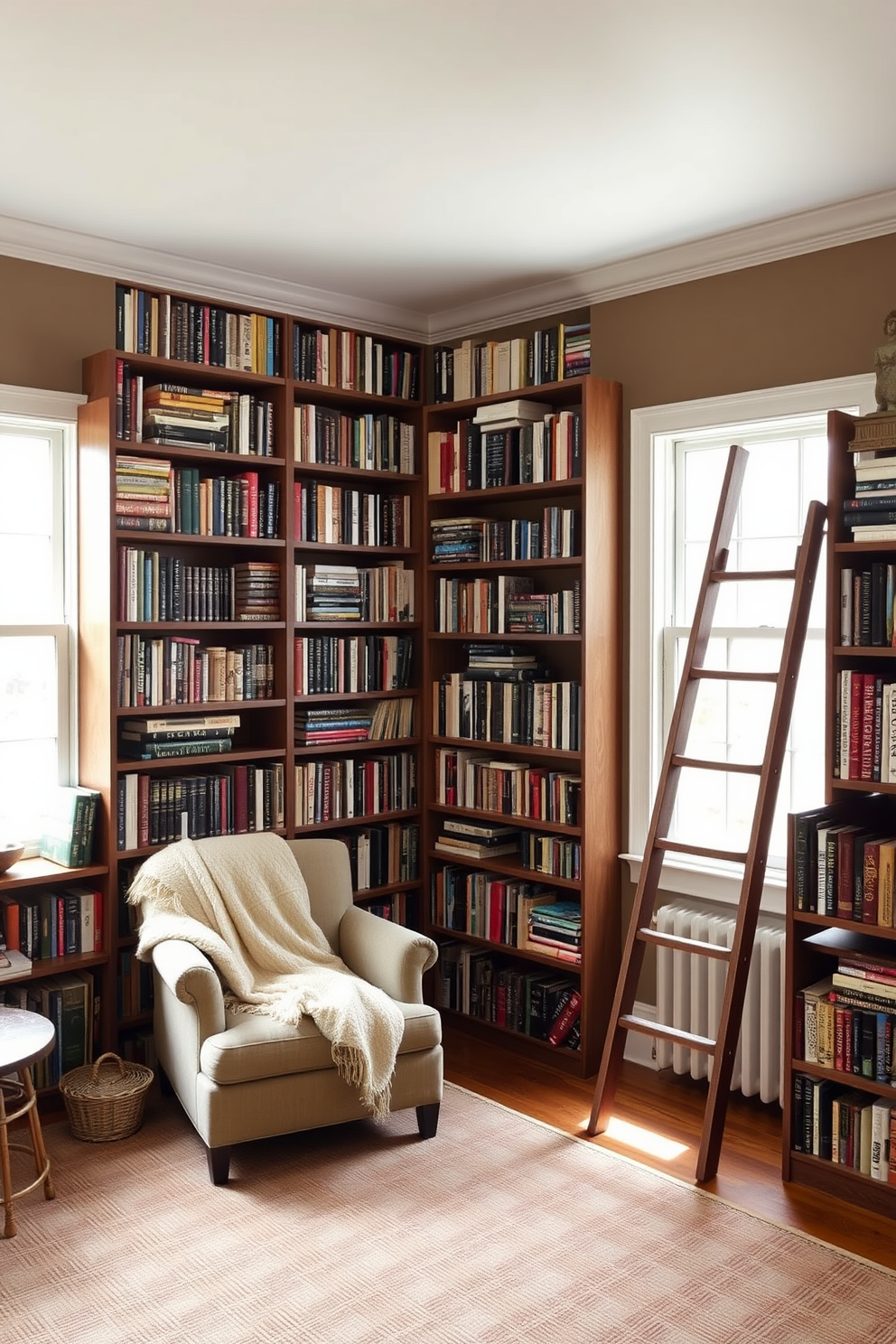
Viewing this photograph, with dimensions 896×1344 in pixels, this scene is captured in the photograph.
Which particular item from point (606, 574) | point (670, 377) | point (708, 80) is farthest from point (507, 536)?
point (708, 80)

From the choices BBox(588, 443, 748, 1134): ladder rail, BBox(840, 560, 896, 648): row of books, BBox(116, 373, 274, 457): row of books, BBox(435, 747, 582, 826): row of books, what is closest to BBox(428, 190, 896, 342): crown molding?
BBox(588, 443, 748, 1134): ladder rail

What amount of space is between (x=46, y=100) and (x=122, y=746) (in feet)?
6.83

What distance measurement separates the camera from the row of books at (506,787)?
164 inches

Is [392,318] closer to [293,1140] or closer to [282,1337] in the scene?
[293,1140]

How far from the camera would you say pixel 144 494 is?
12.6ft

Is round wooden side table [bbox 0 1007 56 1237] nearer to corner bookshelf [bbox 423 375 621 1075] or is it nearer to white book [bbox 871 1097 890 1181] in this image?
corner bookshelf [bbox 423 375 621 1075]

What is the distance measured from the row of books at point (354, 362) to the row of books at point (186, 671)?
3.57 ft

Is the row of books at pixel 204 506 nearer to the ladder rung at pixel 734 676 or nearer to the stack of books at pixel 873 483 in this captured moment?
the ladder rung at pixel 734 676

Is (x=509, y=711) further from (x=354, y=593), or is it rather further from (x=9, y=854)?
(x=9, y=854)

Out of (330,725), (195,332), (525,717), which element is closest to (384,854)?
(330,725)

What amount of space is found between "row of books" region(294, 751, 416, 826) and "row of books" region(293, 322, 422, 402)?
1.49 metres

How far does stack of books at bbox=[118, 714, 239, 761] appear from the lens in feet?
12.9

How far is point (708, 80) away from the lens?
2.66 meters

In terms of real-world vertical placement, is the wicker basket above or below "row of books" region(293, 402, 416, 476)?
below
